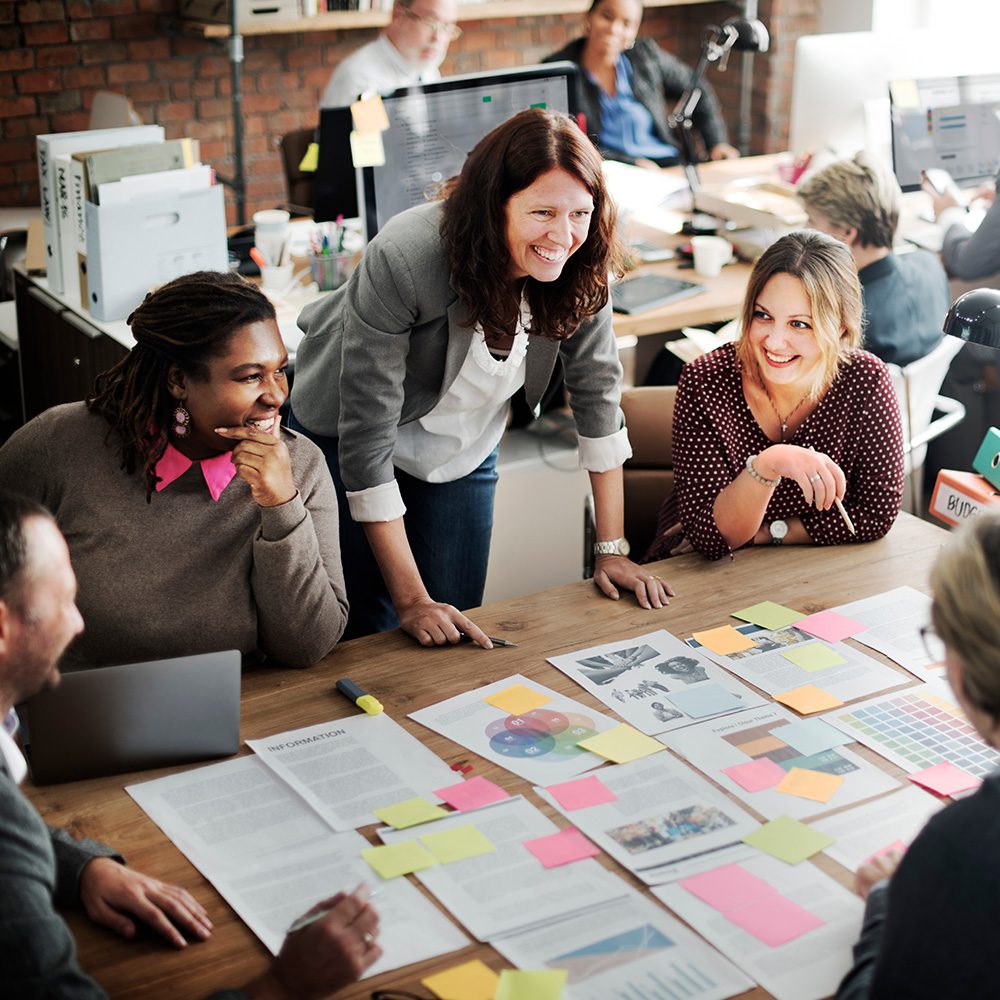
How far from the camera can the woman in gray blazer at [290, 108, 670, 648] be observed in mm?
1959

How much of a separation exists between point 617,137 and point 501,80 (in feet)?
6.46

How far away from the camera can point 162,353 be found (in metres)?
1.86

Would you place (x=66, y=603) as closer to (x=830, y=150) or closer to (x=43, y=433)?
(x=43, y=433)

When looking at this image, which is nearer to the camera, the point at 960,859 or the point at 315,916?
the point at 960,859

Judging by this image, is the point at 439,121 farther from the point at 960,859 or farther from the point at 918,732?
the point at 960,859

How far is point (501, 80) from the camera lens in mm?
3271

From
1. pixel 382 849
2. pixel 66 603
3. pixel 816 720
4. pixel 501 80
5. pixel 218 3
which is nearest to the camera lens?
pixel 66 603

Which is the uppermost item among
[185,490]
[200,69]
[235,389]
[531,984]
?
[200,69]

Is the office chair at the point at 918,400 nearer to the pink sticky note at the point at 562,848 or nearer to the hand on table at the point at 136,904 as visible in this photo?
the pink sticky note at the point at 562,848

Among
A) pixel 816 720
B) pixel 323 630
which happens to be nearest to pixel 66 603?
pixel 323 630

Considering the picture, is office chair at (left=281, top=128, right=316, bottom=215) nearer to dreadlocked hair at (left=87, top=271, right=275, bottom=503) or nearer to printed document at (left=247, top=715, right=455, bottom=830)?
dreadlocked hair at (left=87, top=271, right=275, bottom=503)

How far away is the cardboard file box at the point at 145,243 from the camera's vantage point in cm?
312

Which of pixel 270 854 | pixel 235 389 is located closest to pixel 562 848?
pixel 270 854

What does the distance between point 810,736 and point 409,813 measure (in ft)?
1.79
